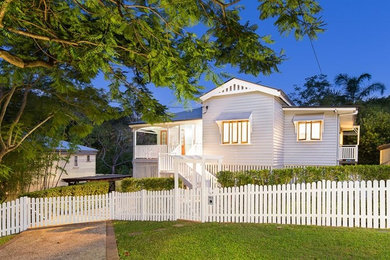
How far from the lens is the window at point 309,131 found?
46.2ft

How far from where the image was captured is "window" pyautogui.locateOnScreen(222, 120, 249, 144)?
47.4ft

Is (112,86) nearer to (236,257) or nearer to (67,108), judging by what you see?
(67,108)

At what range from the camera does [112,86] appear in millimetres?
5688

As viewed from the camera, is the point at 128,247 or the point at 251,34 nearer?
the point at 251,34

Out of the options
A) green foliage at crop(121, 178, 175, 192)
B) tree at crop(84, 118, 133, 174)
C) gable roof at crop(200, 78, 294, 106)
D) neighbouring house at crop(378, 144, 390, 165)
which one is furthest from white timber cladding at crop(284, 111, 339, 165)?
tree at crop(84, 118, 133, 174)

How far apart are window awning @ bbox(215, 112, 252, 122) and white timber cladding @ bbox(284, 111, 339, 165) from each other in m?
2.80

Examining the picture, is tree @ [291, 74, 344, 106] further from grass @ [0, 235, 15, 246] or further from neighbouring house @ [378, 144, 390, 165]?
grass @ [0, 235, 15, 246]

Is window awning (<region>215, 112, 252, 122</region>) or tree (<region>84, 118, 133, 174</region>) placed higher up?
window awning (<region>215, 112, 252, 122</region>)

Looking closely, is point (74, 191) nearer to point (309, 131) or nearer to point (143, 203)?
point (143, 203)

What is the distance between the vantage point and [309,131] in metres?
14.3

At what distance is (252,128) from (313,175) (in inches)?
227

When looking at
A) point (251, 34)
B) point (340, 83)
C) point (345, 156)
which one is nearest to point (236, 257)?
point (251, 34)

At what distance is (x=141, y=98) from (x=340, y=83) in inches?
1336

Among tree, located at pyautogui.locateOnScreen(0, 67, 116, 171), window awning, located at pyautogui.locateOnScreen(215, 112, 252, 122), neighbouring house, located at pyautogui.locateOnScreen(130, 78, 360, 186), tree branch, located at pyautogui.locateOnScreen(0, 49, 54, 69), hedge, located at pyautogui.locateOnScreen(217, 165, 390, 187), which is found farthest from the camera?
window awning, located at pyautogui.locateOnScreen(215, 112, 252, 122)
